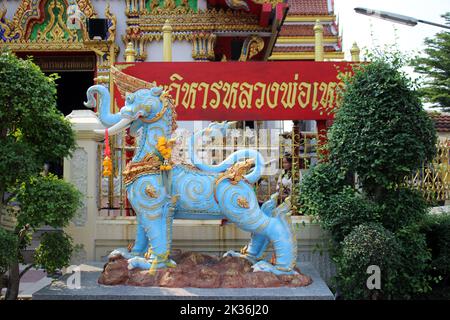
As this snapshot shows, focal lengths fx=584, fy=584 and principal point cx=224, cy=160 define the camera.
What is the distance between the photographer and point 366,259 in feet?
16.3

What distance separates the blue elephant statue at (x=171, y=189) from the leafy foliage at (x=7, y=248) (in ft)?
2.68

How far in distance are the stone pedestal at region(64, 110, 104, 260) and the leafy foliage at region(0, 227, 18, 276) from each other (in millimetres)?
1082

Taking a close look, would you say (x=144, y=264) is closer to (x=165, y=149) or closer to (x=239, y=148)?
(x=165, y=149)

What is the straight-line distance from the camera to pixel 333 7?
1697cm

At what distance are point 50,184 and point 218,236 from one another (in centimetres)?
176

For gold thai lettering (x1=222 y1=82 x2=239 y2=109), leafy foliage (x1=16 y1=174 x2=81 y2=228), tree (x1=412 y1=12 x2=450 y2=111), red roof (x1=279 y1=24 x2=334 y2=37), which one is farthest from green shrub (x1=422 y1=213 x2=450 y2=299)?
tree (x1=412 y1=12 x2=450 y2=111)

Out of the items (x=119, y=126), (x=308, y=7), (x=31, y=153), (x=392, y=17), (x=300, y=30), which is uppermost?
(x=308, y=7)

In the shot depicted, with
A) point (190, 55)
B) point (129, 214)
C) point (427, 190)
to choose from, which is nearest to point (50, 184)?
point (129, 214)

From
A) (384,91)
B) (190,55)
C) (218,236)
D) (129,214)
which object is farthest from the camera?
(190,55)

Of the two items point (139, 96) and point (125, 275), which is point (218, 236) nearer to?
point (125, 275)

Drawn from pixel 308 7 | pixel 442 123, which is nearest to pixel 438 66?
pixel 308 7

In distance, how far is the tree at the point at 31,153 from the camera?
15.5 feet

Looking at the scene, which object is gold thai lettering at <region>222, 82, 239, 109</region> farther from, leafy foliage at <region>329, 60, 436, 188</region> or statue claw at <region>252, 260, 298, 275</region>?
statue claw at <region>252, 260, 298, 275</region>

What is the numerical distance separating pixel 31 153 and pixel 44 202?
42 cm
